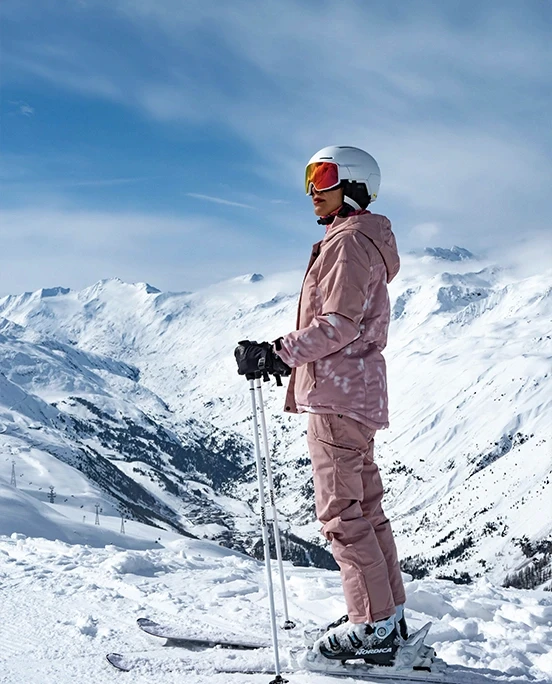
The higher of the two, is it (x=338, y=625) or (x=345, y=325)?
(x=345, y=325)

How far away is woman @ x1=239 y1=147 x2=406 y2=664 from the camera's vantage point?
5098 mm

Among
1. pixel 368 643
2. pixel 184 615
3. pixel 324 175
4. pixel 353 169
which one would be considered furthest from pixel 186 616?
pixel 353 169

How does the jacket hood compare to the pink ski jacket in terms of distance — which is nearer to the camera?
the pink ski jacket

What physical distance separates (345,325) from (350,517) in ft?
5.13

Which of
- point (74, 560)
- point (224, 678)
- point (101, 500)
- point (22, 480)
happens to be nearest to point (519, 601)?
point (224, 678)

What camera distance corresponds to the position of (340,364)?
525 cm

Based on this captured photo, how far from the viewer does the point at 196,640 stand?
5.89 meters

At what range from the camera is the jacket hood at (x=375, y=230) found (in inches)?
210

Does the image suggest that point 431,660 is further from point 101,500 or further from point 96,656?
point 101,500

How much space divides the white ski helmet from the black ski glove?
1.56 m

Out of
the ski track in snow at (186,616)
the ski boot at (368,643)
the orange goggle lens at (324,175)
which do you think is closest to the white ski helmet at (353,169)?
the orange goggle lens at (324,175)

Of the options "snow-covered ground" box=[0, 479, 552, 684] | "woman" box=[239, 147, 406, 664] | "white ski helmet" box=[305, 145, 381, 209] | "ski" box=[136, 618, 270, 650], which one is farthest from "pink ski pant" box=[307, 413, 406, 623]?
"white ski helmet" box=[305, 145, 381, 209]

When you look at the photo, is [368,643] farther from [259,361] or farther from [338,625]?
[259,361]

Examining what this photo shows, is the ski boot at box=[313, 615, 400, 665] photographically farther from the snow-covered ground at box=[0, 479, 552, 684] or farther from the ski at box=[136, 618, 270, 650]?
the ski at box=[136, 618, 270, 650]
